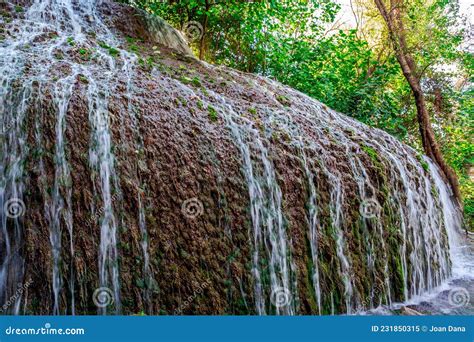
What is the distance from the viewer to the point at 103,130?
132 inches

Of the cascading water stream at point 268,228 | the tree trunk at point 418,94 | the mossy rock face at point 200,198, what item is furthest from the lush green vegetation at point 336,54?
the cascading water stream at point 268,228

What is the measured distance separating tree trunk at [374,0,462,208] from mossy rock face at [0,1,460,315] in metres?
4.26

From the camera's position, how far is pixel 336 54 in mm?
10023

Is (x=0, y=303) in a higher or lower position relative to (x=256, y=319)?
higher

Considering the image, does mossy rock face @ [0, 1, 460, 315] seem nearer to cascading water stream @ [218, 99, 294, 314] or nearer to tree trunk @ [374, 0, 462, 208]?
cascading water stream @ [218, 99, 294, 314]

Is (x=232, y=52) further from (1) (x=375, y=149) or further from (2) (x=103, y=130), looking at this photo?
(2) (x=103, y=130)

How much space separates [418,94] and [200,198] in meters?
7.40

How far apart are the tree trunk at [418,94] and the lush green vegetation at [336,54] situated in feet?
0.64

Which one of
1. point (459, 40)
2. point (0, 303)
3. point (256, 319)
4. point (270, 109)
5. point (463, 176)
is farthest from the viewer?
point (463, 176)

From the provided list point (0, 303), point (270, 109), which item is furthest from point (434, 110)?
point (0, 303)

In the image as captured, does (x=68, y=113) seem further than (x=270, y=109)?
No

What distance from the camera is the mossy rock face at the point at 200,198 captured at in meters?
3.06

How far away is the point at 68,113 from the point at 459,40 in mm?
9098

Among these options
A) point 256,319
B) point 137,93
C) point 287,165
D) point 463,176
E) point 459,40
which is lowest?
point 256,319
